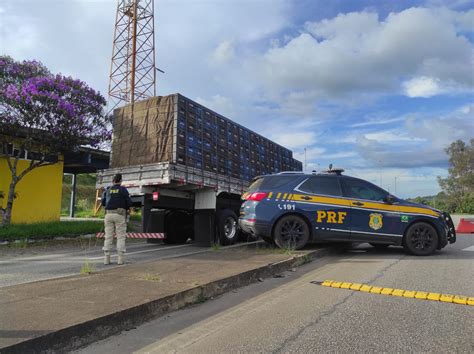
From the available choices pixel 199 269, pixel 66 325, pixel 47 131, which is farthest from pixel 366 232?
pixel 47 131

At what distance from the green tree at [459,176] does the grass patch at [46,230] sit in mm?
62324

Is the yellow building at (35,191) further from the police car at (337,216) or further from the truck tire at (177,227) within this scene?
the police car at (337,216)

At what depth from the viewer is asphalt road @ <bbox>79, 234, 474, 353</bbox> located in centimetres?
414

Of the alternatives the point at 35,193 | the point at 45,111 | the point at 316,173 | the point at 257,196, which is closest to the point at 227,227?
the point at 257,196

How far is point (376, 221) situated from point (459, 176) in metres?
66.9

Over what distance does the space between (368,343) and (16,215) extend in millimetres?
16027

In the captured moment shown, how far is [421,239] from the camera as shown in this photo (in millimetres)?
9633

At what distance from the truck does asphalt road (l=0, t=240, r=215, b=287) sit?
0.76 metres

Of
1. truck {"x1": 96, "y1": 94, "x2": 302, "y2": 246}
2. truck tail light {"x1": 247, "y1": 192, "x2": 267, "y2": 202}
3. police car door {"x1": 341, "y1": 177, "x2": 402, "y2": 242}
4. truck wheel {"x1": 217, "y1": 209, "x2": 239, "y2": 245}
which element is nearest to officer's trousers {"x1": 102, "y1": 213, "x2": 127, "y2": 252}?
truck {"x1": 96, "y1": 94, "x2": 302, "y2": 246}

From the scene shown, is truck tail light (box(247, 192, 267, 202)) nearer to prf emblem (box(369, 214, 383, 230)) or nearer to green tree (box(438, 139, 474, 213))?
prf emblem (box(369, 214, 383, 230))

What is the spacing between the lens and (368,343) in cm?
417

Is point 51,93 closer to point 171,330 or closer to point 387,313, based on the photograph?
point 171,330

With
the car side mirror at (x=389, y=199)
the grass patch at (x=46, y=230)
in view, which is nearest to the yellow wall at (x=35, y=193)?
the grass patch at (x=46, y=230)

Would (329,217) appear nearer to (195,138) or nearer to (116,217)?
(195,138)
